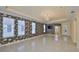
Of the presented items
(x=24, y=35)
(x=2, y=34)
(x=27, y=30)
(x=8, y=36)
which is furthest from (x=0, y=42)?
(x=27, y=30)

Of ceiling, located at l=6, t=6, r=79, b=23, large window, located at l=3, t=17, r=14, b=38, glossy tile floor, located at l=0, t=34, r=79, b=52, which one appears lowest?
glossy tile floor, located at l=0, t=34, r=79, b=52

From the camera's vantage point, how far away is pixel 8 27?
10211 millimetres

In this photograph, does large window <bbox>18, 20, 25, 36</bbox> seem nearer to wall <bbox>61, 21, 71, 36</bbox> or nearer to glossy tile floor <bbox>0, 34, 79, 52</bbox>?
glossy tile floor <bbox>0, 34, 79, 52</bbox>

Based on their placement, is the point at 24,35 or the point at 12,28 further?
Answer: the point at 24,35

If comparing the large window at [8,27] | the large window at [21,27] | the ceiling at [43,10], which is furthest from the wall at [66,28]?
the large window at [8,27]

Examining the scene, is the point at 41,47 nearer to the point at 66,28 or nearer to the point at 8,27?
the point at 8,27

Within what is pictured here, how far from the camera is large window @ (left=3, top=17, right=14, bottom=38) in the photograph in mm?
9672

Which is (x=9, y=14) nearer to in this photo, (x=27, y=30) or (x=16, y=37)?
(x=16, y=37)

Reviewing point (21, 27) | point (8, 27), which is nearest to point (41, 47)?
point (8, 27)

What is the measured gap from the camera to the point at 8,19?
1007 centimetres

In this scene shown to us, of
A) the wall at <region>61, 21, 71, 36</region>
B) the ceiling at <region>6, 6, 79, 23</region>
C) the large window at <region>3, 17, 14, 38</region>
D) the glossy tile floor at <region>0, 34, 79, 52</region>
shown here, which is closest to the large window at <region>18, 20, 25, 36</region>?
the ceiling at <region>6, 6, 79, 23</region>

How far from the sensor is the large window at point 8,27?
9672mm

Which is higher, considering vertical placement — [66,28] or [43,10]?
[43,10]
